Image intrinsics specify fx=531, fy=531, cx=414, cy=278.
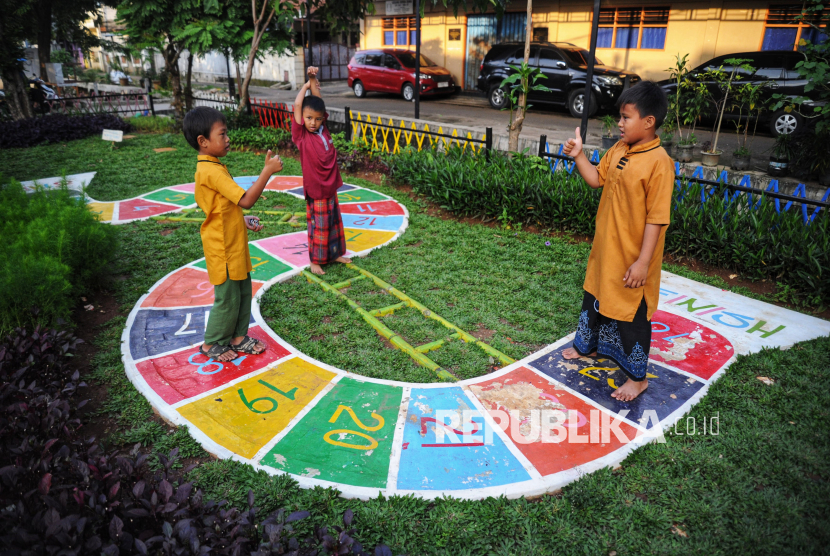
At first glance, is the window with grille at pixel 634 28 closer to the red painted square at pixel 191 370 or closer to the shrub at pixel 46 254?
the shrub at pixel 46 254

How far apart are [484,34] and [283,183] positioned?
1436 cm

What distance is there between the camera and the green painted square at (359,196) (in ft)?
25.7

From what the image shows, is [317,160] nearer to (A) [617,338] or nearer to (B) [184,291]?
(B) [184,291]

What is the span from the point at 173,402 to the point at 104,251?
234cm

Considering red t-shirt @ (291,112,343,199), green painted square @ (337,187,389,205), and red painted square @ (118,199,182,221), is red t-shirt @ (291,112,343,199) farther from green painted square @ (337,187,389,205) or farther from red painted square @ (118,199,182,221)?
red painted square @ (118,199,182,221)

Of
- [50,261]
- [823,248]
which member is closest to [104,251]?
[50,261]

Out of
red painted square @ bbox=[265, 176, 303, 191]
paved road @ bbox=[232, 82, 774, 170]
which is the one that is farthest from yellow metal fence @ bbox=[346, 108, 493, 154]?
paved road @ bbox=[232, 82, 774, 170]

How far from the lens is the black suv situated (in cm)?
1365

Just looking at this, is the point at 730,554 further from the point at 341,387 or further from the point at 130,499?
the point at 130,499

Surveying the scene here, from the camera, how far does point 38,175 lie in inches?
Answer: 367

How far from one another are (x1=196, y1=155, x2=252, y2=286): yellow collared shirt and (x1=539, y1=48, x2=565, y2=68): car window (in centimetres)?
1349

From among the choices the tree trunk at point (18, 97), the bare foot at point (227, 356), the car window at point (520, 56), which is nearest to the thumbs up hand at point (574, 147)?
the bare foot at point (227, 356)

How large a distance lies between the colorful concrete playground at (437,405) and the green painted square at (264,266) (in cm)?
79

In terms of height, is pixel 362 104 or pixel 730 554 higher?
pixel 362 104
